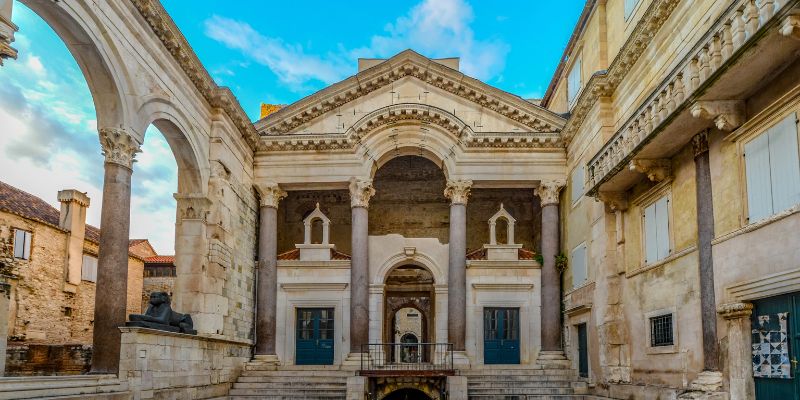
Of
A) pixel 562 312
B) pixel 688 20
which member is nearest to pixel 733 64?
pixel 688 20

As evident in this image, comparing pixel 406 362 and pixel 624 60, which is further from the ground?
pixel 624 60

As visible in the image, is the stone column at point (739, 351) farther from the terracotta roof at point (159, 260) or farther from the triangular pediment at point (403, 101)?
the terracotta roof at point (159, 260)

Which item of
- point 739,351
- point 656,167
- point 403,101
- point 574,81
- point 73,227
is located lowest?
point 739,351

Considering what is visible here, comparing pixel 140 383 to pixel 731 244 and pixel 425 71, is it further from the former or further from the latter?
pixel 425 71

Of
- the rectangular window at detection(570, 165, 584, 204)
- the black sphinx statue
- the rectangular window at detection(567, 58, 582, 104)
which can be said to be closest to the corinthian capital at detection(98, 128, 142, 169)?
the black sphinx statue

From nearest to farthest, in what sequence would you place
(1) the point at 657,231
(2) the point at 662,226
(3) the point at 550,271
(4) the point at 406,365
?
1. (2) the point at 662,226
2. (1) the point at 657,231
3. (4) the point at 406,365
4. (3) the point at 550,271

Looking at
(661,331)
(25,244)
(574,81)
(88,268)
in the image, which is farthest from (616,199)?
(88,268)

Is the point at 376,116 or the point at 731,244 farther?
the point at 376,116

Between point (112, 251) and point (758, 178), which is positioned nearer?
point (758, 178)

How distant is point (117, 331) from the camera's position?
15430 millimetres

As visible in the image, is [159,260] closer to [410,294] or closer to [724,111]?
[410,294]

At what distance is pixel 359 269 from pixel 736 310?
1377 cm

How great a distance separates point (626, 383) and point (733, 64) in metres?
9.31

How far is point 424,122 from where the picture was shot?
24969mm
